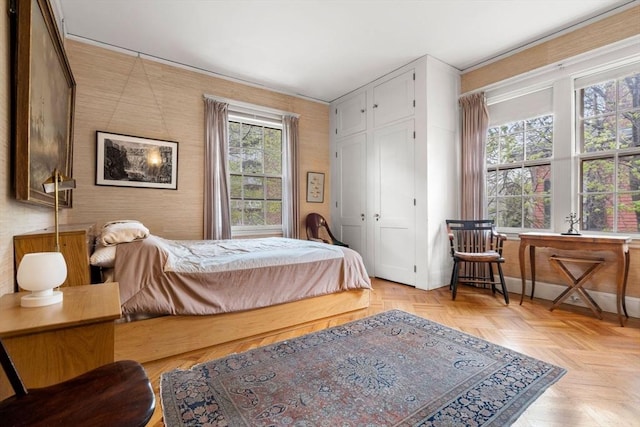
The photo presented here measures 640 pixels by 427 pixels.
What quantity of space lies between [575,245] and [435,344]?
69.8 inches

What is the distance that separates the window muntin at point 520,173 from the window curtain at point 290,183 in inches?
106

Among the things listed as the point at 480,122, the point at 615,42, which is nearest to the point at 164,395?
the point at 480,122

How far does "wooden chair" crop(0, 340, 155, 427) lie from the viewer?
711 millimetres

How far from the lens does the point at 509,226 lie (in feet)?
11.8

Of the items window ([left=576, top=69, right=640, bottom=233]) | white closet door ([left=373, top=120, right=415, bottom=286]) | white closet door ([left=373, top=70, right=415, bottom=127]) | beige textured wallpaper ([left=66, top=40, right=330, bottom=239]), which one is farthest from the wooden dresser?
window ([left=576, top=69, right=640, bottom=233])

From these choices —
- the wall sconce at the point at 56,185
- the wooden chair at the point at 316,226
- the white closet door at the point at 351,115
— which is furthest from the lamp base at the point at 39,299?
the white closet door at the point at 351,115

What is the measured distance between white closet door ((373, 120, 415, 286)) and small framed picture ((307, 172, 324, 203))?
3.43 ft

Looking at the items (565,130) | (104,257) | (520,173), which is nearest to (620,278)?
(520,173)

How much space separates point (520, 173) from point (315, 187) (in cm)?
287

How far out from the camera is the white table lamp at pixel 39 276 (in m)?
1.02

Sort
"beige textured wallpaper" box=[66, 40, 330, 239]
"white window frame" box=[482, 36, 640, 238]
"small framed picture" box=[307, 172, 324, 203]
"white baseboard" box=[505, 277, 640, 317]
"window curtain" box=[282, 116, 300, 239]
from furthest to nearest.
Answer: "small framed picture" box=[307, 172, 324, 203], "window curtain" box=[282, 116, 300, 239], "beige textured wallpaper" box=[66, 40, 330, 239], "white window frame" box=[482, 36, 640, 238], "white baseboard" box=[505, 277, 640, 317]

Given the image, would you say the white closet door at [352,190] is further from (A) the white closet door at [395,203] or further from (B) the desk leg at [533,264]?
(B) the desk leg at [533,264]

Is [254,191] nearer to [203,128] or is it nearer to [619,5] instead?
[203,128]

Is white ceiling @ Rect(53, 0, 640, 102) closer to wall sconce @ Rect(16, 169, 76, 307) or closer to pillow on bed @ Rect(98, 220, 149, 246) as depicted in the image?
pillow on bed @ Rect(98, 220, 149, 246)
